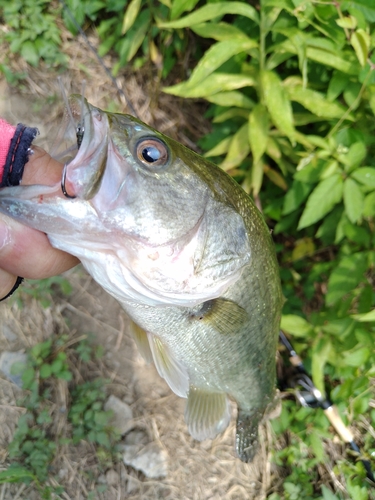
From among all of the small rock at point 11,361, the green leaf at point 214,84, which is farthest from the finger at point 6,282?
the small rock at point 11,361

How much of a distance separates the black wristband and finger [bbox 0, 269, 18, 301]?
0.95ft

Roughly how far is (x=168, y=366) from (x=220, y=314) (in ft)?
1.14

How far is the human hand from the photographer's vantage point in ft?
3.75

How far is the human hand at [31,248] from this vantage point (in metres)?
1.14

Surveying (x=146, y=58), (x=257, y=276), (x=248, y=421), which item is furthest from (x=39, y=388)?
(x=146, y=58)

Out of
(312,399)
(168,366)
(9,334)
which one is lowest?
(312,399)

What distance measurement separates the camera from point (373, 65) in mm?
1642

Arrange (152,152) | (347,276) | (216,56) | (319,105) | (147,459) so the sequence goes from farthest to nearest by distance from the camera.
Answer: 1. (147,459)
2. (347,276)
3. (319,105)
4. (216,56)
5. (152,152)

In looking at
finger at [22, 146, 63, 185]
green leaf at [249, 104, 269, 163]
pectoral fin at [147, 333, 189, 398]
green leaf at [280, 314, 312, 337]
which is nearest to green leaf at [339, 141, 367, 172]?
green leaf at [249, 104, 269, 163]

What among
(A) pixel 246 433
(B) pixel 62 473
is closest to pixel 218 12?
(A) pixel 246 433

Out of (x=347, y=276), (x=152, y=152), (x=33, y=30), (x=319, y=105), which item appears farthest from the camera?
(x=33, y=30)

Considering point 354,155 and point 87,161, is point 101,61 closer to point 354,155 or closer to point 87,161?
point 354,155

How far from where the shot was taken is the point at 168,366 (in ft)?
4.99

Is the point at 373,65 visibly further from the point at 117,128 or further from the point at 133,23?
the point at 133,23
